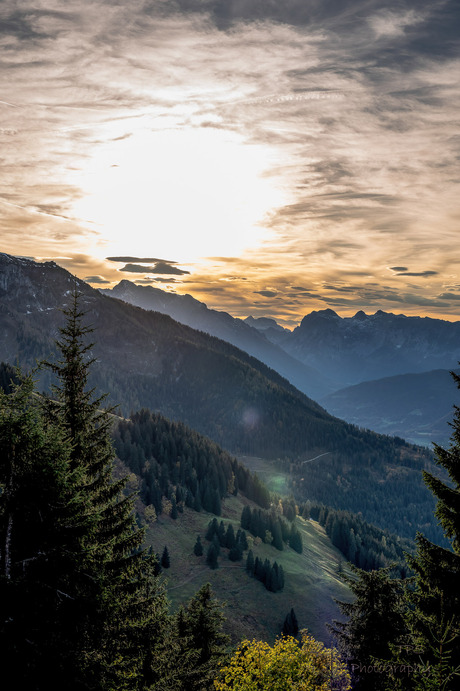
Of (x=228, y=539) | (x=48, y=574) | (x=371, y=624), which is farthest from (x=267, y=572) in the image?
(x=48, y=574)

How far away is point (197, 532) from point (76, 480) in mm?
103407

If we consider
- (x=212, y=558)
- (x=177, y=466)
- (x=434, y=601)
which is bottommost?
(x=177, y=466)

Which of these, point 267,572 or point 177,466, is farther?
point 177,466

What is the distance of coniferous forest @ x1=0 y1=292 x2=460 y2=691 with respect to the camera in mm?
14203

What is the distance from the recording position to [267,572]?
97188 millimetres

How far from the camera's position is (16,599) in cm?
1373

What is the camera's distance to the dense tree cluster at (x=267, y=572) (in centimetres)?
9597

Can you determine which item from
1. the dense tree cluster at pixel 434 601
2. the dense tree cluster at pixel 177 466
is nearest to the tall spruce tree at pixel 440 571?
the dense tree cluster at pixel 434 601

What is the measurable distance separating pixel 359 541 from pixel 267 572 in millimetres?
81249

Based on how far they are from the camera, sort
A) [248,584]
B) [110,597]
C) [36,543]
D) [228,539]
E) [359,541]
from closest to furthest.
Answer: [36,543] → [110,597] → [248,584] → [228,539] → [359,541]

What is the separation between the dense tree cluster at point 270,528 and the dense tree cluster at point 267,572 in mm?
19715

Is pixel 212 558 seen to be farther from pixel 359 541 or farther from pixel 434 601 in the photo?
pixel 359 541

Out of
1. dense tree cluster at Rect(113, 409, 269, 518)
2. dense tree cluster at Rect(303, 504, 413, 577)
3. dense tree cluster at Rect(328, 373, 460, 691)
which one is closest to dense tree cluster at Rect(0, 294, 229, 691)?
dense tree cluster at Rect(328, 373, 460, 691)

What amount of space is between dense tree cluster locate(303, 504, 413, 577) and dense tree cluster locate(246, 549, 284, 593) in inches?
2249
